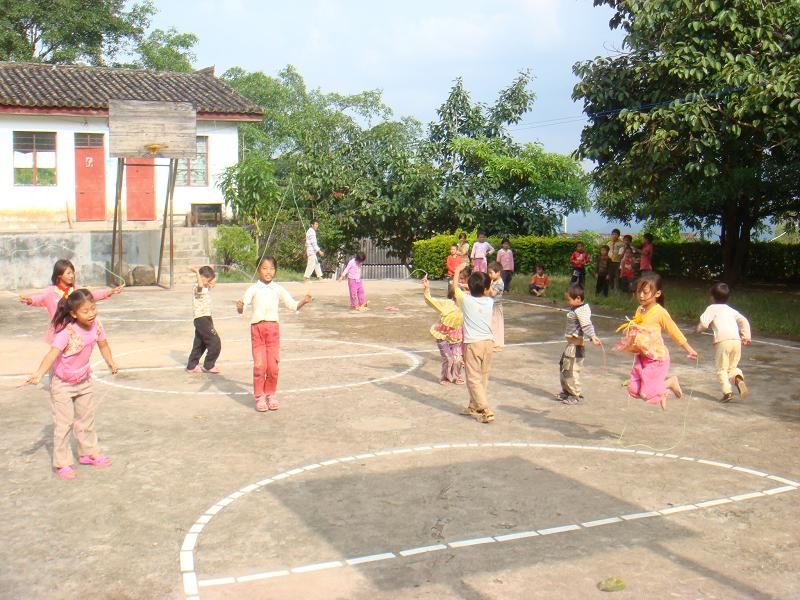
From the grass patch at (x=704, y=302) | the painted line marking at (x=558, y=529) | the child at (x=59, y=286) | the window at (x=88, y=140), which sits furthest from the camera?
the window at (x=88, y=140)

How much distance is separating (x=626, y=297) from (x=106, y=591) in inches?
642

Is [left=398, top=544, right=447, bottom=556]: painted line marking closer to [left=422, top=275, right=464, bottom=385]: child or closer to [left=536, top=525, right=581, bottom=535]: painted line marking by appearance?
[left=536, top=525, right=581, bottom=535]: painted line marking

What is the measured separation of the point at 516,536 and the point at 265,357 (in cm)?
427

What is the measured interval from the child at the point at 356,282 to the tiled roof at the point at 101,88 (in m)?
12.2

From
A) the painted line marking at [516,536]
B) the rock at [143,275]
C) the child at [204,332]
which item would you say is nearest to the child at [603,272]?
the child at [204,332]

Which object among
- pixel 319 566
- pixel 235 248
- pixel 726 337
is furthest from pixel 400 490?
pixel 235 248

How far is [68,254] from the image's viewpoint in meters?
23.0

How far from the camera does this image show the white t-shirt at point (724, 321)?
10.0m

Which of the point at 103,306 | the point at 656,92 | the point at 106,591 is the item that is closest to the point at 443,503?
the point at 106,591

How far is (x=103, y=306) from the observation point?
723 inches

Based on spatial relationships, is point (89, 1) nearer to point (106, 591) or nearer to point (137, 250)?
point (137, 250)

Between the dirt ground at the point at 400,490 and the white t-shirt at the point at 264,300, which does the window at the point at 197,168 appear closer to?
the dirt ground at the point at 400,490

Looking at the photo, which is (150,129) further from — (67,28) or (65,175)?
(67,28)

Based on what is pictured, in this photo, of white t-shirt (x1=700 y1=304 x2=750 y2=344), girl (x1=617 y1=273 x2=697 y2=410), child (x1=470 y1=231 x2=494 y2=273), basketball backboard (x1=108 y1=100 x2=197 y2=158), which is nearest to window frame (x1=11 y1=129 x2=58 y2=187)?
basketball backboard (x1=108 y1=100 x2=197 y2=158)
